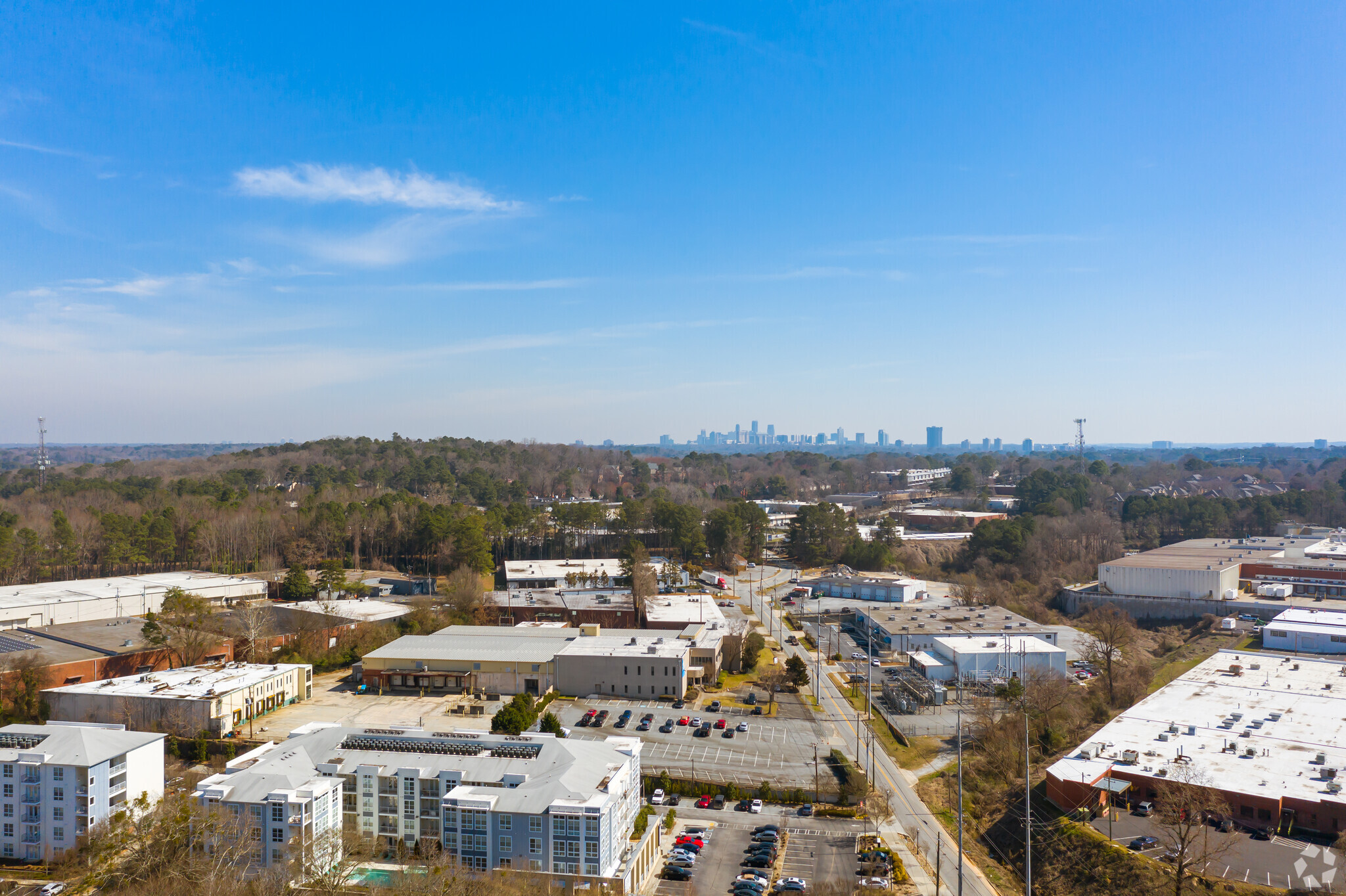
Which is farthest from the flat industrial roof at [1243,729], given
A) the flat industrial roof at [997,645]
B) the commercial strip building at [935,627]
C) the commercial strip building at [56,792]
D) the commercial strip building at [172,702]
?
the commercial strip building at [172,702]

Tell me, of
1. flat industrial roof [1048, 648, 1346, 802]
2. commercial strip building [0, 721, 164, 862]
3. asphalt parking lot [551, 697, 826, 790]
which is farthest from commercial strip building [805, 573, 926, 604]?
commercial strip building [0, 721, 164, 862]

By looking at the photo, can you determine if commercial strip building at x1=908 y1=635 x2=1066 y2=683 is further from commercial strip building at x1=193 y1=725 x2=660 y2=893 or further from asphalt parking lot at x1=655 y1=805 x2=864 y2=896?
commercial strip building at x1=193 y1=725 x2=660 y2=893

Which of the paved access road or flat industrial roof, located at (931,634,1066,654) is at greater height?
flat industrial roof, located at (931,634,1066,654)

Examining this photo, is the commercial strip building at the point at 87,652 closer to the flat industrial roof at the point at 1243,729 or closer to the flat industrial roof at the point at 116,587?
the flat industrial roof at the point at 116,587

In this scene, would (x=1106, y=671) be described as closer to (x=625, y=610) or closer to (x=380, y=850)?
(x=625, y=610)

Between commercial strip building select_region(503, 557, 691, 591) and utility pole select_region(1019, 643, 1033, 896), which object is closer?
utility pole select_region(1019, 643, 1033, 896)

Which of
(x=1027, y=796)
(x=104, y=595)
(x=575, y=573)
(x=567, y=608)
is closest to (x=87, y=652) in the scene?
(x=104, y=595)

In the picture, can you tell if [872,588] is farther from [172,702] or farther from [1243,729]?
[172,702]
